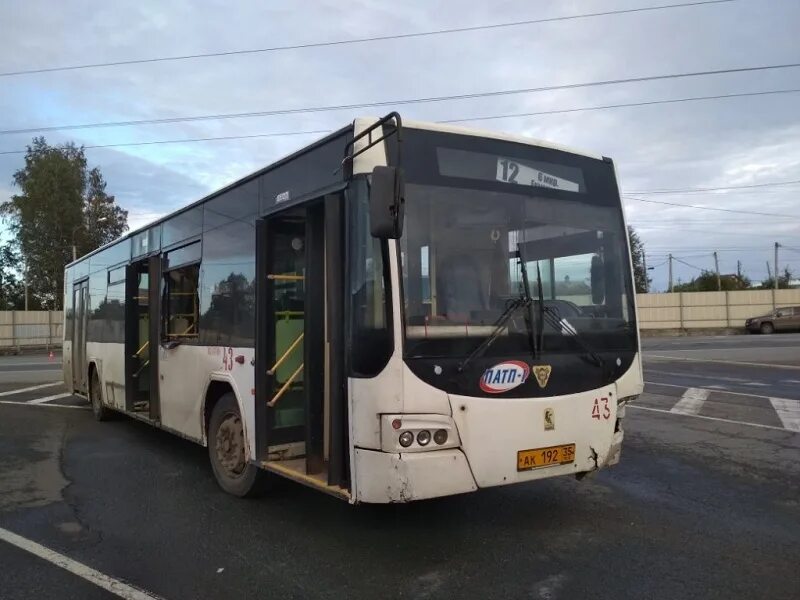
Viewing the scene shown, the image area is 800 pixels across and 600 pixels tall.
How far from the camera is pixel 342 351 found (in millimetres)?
4559

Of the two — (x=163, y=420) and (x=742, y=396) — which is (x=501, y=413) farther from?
(x=742, y=396)

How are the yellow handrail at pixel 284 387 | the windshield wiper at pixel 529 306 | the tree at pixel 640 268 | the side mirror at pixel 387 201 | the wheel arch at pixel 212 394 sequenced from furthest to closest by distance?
the tree at pixel 640 268 → the wheel arch at pixel 212 394 → the yellow handrail at pixel 284 387 → the windshield wiper at pixel 529 306 → the side mirror at pixel 387 201

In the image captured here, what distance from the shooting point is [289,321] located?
5.78 m

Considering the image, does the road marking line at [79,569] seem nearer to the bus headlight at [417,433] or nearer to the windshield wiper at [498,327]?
the bus headlight at [417,433]

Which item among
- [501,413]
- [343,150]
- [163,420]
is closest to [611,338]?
[501,413]

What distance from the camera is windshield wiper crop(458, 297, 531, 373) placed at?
4.46 metres

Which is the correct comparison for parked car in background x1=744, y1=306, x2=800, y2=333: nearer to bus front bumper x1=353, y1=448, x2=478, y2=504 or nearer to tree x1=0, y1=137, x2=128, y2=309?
bus front bumper x1=353, y1=448, x2=478, y2=504

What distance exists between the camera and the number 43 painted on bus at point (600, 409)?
5.00m

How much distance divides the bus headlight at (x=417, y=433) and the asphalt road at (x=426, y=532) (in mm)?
836

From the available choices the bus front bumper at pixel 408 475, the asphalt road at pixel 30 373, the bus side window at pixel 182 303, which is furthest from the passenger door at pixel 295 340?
the asphalt road at pixel 30 373

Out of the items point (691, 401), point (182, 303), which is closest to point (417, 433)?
point (182, 303)

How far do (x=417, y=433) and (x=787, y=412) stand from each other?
906 cm

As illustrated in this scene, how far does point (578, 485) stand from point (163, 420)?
15.6 feet

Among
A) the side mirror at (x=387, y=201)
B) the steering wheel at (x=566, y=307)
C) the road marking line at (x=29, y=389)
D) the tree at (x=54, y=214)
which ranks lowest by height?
the road marking line at (x=29, y=389)
